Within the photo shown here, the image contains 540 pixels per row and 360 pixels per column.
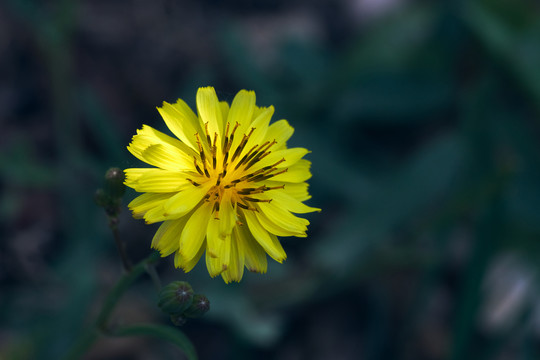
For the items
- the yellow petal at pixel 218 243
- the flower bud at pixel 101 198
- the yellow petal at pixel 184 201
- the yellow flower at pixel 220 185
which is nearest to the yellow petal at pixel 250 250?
the yellow flower at pixel 220 185

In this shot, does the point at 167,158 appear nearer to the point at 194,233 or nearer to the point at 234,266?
the point at 194,233

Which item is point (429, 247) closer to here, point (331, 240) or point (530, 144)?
point (331, 240)

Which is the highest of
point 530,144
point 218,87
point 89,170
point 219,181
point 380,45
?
point 380,45

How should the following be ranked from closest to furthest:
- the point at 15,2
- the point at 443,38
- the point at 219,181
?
the point at 219,181, the point at 15,2, the point at 443,38

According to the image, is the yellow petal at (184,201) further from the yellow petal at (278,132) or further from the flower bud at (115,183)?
the yellow petal at (278,132)

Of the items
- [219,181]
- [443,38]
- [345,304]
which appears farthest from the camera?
[443,38]

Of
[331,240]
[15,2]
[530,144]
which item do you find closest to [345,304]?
[331,240]
